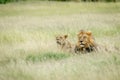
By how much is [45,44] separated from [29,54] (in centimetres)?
171

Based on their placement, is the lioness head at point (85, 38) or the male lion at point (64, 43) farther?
the male lion at point (64, 43)

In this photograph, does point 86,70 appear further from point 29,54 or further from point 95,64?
point 29,54

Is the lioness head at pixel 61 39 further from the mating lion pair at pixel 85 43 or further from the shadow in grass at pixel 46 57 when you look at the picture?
the shadow in grass at pixel 46 57

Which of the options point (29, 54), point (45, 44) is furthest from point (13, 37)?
point (29, 54)

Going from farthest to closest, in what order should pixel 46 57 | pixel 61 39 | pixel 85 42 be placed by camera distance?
pixel 61 39, pixel 85 42, pixel 46 57

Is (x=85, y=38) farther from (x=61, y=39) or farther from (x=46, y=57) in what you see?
(x=61, y=39)

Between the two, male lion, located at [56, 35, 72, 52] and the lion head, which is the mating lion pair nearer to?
the lion head

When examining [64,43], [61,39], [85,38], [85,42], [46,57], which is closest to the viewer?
[46,57]

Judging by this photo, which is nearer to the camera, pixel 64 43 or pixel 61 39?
pixel 64 43

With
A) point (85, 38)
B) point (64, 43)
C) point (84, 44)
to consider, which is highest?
point (85, 38)

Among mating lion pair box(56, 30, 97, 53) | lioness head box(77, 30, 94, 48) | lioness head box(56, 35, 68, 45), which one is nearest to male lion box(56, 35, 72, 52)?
lioness head box(56, 35, 68, 45)

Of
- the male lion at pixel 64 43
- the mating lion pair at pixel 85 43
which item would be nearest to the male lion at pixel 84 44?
the mating lion pair at pixel 85 43

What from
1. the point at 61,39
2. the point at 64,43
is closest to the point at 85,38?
the point at 64,43

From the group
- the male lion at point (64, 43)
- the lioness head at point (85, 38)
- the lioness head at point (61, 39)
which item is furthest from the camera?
the lioness head at point (61, 39)
